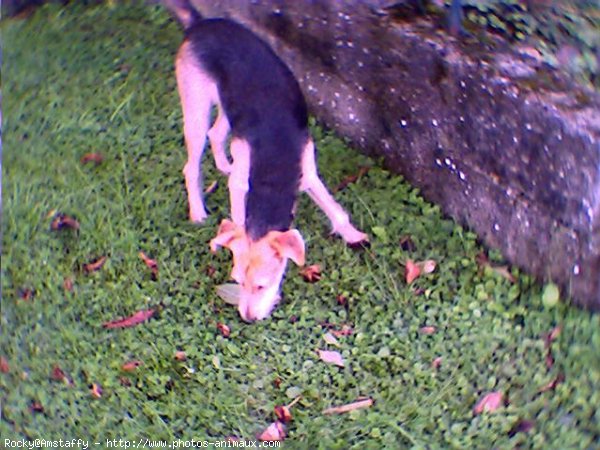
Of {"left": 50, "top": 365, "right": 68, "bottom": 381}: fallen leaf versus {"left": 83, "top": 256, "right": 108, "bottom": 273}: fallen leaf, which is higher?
{"left": 83, "top": 256, "right": 108, "bottom": 273}: fallen leaf

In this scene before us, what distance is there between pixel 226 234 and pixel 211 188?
93mm

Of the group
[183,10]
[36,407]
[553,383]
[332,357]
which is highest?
[183,10]

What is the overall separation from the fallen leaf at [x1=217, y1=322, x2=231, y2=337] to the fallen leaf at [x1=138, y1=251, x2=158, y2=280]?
6.1 inches

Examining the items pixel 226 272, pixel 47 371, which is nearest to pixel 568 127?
pixel 226 272

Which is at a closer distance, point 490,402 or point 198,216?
point 490,402

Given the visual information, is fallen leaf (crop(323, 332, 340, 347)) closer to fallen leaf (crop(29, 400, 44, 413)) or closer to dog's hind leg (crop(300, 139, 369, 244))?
dog's hind leg (crop(300, 139, 369, 244))

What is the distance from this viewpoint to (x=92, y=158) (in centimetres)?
159

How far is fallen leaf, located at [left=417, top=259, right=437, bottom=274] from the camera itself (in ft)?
4.84

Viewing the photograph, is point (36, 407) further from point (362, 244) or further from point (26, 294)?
point (362, 244)

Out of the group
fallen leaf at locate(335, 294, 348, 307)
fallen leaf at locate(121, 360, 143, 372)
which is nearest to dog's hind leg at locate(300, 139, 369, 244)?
fallen leaf at locate(335, 294, 348, 307)

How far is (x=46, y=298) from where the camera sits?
5.17 feet

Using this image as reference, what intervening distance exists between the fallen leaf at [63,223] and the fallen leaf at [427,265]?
26.4 inches

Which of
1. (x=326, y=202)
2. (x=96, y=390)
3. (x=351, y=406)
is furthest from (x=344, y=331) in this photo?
(x=96, y=390)

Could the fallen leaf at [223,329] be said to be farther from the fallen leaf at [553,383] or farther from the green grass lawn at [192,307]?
the fallen leaf at [553,383]
